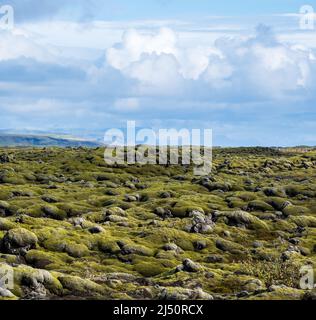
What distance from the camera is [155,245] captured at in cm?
12144

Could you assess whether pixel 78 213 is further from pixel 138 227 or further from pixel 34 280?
pixel 34 280

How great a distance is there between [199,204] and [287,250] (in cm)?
5160

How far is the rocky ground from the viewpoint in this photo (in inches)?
3169

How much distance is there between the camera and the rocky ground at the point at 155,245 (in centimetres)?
8050

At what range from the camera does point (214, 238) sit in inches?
5192

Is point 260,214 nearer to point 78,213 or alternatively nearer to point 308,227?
point 308,227

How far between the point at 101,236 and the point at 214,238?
26.0m

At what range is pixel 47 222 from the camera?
129 m
